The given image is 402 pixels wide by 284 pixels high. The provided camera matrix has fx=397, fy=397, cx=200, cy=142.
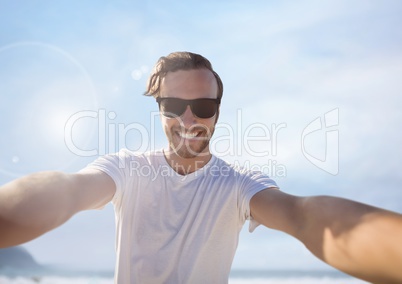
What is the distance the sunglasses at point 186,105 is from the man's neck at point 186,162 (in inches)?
13.8

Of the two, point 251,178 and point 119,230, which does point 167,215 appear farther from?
point 251,178

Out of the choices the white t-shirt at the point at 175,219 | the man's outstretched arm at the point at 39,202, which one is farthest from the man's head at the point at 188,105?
the man's outstretched arm at the point at 39,202

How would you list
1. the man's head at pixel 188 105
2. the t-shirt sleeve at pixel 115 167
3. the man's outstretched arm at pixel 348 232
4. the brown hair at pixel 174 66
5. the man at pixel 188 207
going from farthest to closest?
1. the brown hair at pixel 174 66
2. the man's head at pixel 188 105
3. the t-shirt sleeve at pixel 115 167
4. the man at pixel 188 207
5. the man's outstretched arm at pixel 348 232

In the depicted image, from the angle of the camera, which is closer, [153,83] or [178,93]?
[178,93]

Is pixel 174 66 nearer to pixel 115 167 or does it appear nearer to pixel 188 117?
pixel 188 117

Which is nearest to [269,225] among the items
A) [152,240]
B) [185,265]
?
[185,265]

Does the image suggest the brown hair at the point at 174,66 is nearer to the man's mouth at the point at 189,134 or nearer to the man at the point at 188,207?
the man at the point at 188,207

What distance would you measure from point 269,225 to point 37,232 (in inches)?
56.1

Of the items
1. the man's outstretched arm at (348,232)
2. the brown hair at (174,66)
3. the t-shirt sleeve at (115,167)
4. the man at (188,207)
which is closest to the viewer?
the man's outstretched arm at (348,232)

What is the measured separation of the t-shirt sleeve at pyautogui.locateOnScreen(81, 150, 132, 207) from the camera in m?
2.83

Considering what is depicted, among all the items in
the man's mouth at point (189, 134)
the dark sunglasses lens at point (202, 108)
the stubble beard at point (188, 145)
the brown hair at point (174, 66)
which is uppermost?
the brown hair at point (174, 66)

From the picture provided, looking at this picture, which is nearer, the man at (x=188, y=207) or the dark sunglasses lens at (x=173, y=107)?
the man at (x=188, y=207)

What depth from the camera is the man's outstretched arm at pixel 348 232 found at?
1613 mm

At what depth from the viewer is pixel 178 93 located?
11.6 feet
